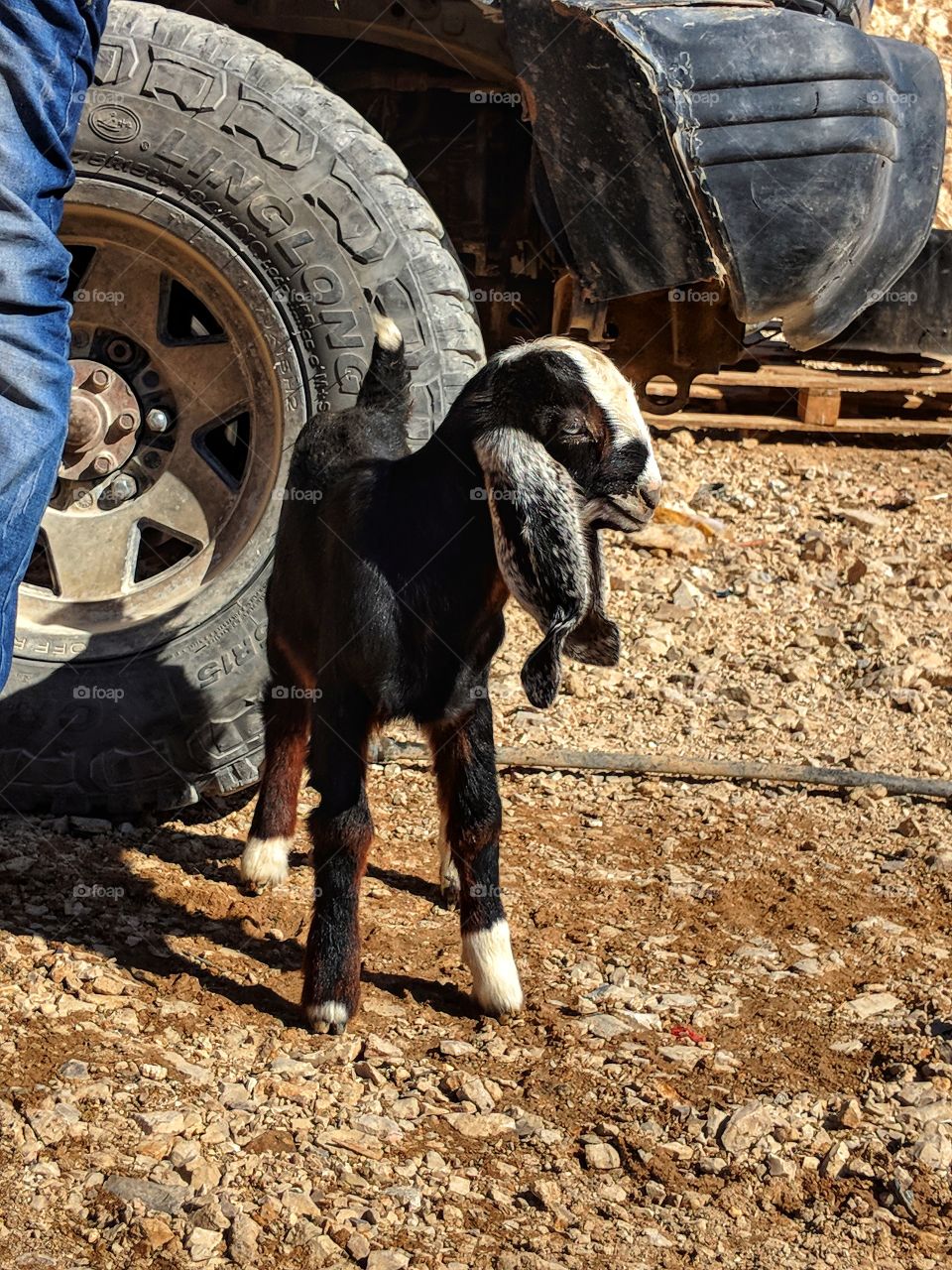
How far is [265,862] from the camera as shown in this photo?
362cm

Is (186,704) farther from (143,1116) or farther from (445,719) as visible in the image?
(143,1116)

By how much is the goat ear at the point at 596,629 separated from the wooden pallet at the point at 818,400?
15.2 ft

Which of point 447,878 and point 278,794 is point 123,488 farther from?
point 447,878

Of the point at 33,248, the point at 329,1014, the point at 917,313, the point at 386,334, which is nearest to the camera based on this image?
the point at 33,248

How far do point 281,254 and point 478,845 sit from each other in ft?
5.28

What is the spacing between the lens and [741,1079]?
A: 2.83 m

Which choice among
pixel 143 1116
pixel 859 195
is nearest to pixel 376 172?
pixel 859 195

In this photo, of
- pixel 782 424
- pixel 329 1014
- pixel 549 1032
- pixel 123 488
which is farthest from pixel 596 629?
pixel 782 424

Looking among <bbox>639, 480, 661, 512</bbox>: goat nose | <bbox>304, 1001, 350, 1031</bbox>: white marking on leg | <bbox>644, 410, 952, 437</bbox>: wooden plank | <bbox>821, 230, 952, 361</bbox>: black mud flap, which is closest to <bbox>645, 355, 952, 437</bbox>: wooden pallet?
<bbox>644, 410, 952, 437</bbox>: wooden plank

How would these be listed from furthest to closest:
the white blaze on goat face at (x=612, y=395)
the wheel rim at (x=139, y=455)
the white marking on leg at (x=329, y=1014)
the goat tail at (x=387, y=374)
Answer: the wheel rim at (x=139, y=455), the goat tail at (x=387, y=374), the white marking on leg at (x=329, y=1014), the white blaze on goat face at (x=612, y=395)

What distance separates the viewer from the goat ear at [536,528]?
276 cm

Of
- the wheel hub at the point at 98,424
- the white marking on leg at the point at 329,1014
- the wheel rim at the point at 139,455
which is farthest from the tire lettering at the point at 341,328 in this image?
the white marking on leg at the point at 329,1014

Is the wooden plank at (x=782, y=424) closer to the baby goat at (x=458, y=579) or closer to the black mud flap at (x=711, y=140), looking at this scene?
the black mud flap at (x=711, y=140)

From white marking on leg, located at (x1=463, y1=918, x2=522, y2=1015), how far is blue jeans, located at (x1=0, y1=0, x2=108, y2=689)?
126 centimetres
